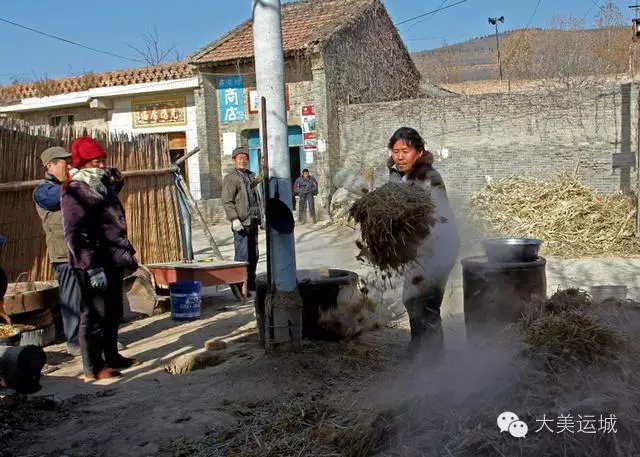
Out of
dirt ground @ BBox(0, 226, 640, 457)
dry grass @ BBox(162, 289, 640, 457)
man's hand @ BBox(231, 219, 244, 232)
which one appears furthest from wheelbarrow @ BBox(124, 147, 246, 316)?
dry grass @ BBox(162, 289, 640, 457)

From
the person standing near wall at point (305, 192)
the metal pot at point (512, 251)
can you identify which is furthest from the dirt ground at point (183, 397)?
the person standing near wall at point (305, 192)

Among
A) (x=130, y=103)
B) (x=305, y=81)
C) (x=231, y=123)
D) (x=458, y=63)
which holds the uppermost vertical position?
(x=458, y=63)

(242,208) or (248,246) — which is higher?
(242,208)

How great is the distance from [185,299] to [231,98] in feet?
48.4

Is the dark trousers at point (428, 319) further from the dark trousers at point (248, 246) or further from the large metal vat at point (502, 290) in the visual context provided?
the dark trousers at point (248, 246)

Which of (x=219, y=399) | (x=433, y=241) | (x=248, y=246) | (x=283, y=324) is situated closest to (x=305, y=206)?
(x=248, y=246)

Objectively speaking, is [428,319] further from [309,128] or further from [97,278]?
[309,128]

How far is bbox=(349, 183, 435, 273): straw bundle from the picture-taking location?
4293 mm

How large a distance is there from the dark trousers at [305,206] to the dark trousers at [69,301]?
42.1 ft

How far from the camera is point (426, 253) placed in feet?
15.0

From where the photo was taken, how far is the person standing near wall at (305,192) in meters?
18.8

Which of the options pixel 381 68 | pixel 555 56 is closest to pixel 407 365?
pixel 381 68

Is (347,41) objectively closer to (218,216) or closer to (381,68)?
(381,68)

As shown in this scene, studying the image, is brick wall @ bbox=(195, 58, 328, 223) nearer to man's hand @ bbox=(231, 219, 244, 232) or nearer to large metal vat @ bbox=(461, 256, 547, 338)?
man's hand @ bbox=(231, 219, 244, 232)
